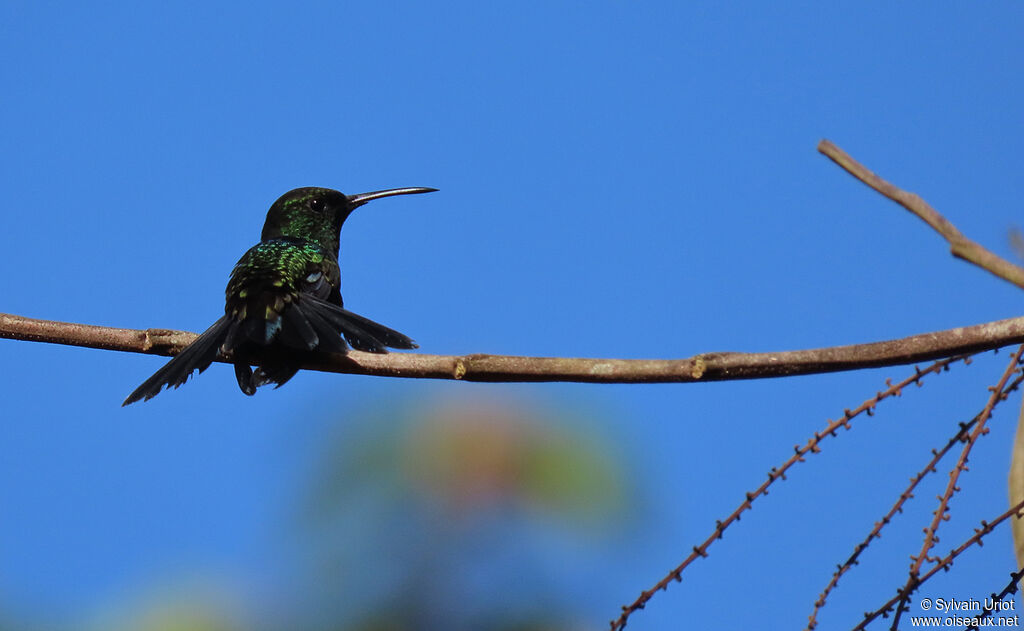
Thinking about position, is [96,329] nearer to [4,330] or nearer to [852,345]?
[4,330]

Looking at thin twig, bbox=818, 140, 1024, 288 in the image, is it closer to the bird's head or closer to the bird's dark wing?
the bird's dark wing

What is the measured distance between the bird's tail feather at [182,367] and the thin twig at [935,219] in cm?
230

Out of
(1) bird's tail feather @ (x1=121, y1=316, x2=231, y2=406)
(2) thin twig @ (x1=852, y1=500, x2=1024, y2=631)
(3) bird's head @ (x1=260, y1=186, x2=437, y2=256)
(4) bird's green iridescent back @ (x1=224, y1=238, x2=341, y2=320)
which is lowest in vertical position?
(2) thin twig @ (x1=852, y1=500, x2=1024, y2=631)

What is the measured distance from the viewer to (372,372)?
2.81 metres

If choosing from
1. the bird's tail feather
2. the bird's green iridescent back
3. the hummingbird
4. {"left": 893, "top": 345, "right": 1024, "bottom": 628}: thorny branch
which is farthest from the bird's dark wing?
{"left": 893, "top": 345, "right": 1024, "bottom": 628}: thorny branch

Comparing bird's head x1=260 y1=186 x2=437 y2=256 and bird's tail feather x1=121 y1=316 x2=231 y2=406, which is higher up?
bird's head x1=260 y1=186 x2=437 y2=256

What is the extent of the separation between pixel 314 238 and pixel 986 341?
3.88 metres

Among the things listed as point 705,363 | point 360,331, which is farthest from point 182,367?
point 705,363

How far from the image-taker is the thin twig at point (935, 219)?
1506mm

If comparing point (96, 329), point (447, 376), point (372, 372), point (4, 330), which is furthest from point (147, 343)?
point (447, 376)

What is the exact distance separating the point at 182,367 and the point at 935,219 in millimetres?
2465

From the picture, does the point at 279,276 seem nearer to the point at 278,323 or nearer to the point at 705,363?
the point at 278,323

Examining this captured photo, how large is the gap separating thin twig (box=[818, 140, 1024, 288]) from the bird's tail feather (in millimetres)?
2303

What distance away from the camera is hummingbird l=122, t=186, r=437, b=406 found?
3.39m
